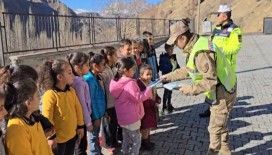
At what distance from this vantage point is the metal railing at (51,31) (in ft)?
30.5

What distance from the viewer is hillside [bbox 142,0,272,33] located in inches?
1988

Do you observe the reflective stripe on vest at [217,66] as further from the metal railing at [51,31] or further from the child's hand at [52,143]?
the metal railing at [51,31]

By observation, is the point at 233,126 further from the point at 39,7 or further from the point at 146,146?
the point at 39,7

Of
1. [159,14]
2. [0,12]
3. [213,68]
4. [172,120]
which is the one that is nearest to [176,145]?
[172,120]

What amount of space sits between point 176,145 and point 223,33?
217cm

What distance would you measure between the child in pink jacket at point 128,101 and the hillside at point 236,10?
42094 millimetres

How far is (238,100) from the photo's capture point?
9461 millimetres

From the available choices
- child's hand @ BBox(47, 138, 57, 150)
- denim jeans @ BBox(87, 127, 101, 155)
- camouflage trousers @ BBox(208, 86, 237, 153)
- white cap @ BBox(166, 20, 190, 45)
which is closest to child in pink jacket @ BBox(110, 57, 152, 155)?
denim jeans @ BBox(87, 127, 101, 155)

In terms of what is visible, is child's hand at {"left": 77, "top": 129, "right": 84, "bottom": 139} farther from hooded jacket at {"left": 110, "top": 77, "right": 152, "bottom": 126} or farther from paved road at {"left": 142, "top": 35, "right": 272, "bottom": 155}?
paved road at {"left": 142, "top": 35, "right": 272, "bottom": 155}

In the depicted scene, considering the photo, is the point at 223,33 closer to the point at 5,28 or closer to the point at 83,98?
the point at 83,98

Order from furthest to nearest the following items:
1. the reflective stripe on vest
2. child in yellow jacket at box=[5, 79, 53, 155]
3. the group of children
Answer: the reflective stripe on vest → the group of children → child in yellow jacket at box=[5, 79, 53, 155]

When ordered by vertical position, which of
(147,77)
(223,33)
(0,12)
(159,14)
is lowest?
(147,77)

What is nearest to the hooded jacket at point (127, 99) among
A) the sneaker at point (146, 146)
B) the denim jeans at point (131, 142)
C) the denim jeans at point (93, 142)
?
the denim jeans at point (131, 142)

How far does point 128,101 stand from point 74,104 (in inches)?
40.0
